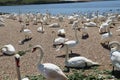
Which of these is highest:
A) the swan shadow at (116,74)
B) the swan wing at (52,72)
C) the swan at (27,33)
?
the swan wing at (52,72)

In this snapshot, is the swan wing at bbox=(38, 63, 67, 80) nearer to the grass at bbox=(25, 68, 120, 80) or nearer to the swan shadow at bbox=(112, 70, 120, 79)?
the grass at bbox=(25, 68, 120, 80)

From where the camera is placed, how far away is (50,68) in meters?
12.7

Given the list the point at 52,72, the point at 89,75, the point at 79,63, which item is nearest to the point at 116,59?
the point at 89,75

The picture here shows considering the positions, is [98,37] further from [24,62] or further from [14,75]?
[14,75]

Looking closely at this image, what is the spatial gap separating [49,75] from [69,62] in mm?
3262

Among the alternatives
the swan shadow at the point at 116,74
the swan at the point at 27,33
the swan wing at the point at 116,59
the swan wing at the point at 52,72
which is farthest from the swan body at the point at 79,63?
the swan at the point at 27,33

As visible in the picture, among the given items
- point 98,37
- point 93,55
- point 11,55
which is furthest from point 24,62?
point 98,37

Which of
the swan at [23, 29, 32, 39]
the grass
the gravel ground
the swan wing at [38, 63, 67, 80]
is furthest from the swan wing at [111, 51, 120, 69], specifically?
the swan at [23, 29, 32, 39]

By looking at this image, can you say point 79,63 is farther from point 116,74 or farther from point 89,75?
point 116,74

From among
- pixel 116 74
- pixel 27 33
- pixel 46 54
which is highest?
pixel 116 74

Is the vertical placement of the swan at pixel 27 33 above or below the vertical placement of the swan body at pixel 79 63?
below

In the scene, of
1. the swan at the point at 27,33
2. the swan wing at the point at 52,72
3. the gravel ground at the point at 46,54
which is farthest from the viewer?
the swan at the point at 27,33

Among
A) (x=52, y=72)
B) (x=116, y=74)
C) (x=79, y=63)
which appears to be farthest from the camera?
(x=79, y=63)

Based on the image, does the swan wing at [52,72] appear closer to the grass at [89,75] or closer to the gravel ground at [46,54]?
the grass at [89,75]
